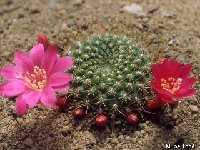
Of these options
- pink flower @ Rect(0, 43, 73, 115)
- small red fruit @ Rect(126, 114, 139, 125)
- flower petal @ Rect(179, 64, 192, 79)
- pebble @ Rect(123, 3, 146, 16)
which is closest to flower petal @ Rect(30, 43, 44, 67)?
pink flower @ Rect(0, 43, 73, 115)

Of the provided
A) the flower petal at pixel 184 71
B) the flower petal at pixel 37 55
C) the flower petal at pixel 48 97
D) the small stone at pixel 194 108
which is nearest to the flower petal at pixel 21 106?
the flower petal at pixel 48 97

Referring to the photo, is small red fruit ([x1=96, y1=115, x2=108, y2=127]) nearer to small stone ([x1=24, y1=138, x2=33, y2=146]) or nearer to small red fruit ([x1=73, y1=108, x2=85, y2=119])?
small red fruit ([x1=73, y1=108, x2=85, y2=119])

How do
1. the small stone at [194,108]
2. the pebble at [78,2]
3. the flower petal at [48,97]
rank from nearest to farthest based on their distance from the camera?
1. the flower petal at [48,97]
2. the small stone at [194,108]
3. the pebble at [78,2]

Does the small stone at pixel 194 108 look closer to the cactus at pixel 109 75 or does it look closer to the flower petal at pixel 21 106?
the cactus at pixel 109 75

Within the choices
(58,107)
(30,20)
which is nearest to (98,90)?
(58,107)

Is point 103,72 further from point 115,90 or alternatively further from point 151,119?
point 151,119

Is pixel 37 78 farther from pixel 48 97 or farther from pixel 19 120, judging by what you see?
pixel 19 120

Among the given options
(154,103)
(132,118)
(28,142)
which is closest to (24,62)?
(28,142)
